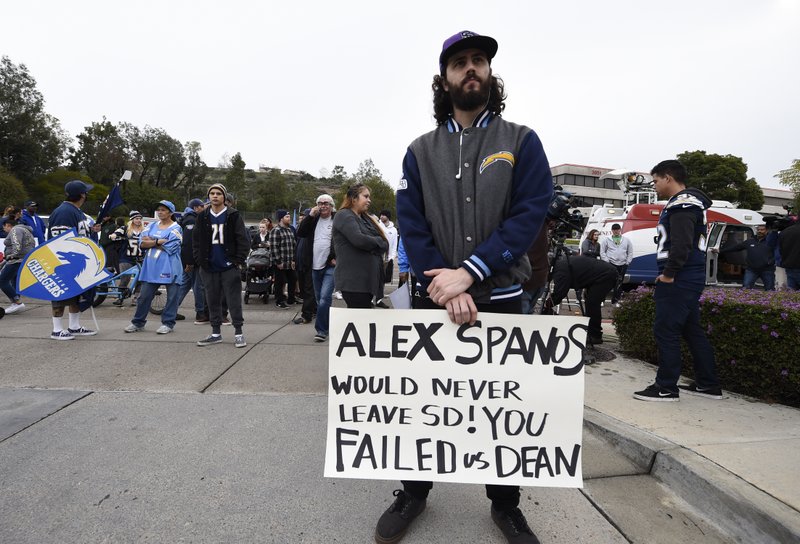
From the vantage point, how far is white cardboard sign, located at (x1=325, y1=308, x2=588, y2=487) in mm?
1793

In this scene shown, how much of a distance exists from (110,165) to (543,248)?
267 feet

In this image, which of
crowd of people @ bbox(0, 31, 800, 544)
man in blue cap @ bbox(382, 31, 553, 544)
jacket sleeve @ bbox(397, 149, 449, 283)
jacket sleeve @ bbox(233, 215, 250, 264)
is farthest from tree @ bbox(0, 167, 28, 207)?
man in blue cap @ bbox(382, 31, 553, 544)

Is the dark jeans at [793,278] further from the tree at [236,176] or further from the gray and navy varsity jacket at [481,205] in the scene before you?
the tree at [236,176]

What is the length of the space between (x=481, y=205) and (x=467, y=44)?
0.70m

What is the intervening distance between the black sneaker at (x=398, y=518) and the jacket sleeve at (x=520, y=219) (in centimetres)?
110

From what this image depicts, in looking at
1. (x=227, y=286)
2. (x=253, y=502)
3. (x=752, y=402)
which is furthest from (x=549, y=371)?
(x=227, y=286)

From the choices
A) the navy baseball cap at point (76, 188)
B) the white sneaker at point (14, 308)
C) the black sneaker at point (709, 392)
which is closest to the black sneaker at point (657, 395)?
the black sneaker at point (709, 392)

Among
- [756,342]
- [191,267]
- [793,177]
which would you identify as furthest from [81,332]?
[793,177]

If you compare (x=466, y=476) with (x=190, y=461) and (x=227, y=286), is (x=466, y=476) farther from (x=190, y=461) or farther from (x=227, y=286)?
(x=227, y=286)

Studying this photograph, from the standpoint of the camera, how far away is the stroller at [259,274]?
354 inches

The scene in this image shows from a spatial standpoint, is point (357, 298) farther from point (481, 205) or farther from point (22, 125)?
point (22, 125)

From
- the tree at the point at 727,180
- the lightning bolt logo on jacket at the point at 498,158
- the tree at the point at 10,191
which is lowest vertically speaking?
the lightning bolt logo on jacket at the point at 498,158

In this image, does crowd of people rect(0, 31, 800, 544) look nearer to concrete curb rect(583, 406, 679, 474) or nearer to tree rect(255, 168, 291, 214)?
concrete curb rect(583, 406, 679, 474)

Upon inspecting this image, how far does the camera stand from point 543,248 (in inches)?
116
